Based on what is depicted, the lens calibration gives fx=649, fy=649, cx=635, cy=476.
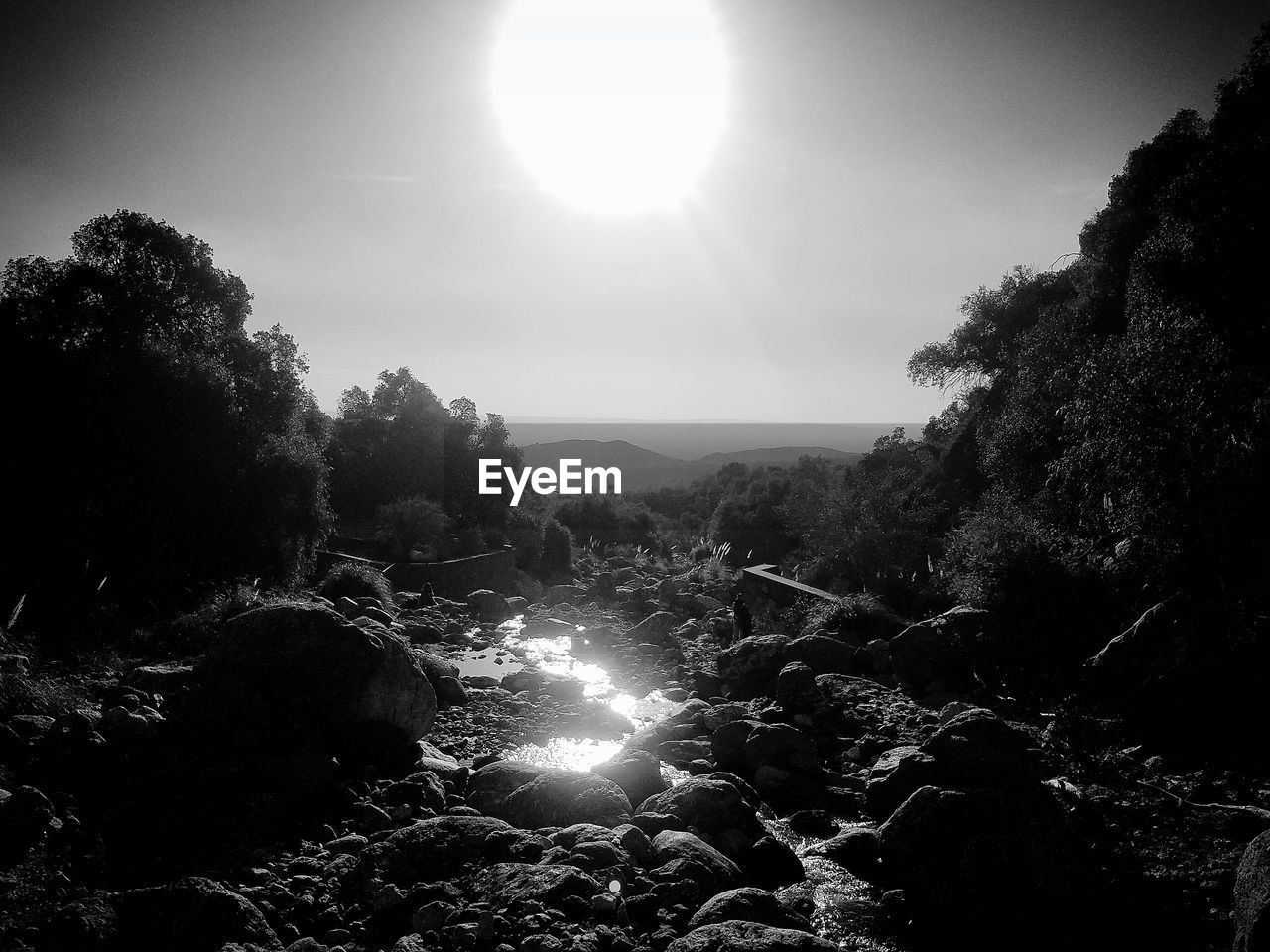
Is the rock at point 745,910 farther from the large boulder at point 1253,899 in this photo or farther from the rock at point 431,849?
the large boulder at point 1253,899

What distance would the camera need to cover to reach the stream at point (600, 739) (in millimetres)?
6887

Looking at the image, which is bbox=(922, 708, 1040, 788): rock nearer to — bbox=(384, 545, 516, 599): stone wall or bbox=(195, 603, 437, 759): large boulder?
bbox=(195, 603, 437, 759): large boulder

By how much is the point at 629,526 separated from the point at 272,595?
33514 mm

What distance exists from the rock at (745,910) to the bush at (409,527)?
24919 millimetres

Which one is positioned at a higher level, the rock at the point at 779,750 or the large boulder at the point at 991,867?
the large boulder at the point at 991,867

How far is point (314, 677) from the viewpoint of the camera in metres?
9.96

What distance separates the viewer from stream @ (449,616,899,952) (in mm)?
6887

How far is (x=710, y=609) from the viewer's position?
25.4m

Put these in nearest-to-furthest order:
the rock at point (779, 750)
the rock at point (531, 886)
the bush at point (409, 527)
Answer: the rock at point (531, 886), the rock at point (779, 750), the bush at point (409, 527)

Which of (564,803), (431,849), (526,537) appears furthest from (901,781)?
(526,537)

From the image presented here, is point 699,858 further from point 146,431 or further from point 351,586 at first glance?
point 351,586

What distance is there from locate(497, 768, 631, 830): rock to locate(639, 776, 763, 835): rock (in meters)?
0.56

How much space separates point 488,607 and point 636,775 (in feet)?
51.9

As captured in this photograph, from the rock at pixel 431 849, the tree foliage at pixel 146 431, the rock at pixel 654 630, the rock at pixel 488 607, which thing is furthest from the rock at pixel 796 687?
the tree foliage at pixel 146 431
